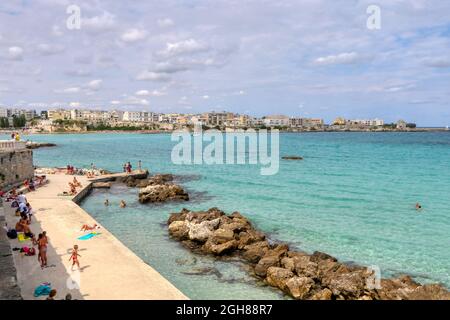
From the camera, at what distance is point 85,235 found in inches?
679

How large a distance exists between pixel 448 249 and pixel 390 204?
10494mm

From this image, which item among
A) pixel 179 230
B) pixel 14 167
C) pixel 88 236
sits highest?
pixel 14 167

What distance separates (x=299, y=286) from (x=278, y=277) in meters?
0.96

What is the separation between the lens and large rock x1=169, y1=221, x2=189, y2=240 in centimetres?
1981

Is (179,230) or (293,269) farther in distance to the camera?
(179,230)

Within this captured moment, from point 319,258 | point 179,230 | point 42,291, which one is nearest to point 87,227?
point 179,230

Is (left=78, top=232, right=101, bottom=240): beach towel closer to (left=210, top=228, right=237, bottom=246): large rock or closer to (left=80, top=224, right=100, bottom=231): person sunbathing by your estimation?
(left=80, top=224, right=100, bottom=231): person sunbathing

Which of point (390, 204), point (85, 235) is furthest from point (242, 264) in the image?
point (390, 204)

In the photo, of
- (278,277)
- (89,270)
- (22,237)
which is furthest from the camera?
(22,237)

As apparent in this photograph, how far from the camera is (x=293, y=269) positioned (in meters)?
15.1

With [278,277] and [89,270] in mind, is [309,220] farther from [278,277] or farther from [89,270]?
[89,270]

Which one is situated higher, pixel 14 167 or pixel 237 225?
pixel 14 167
